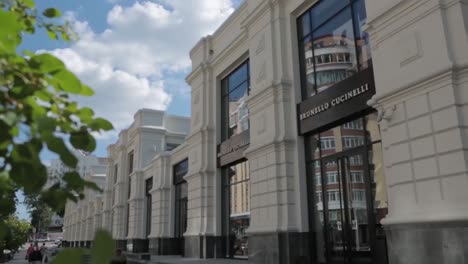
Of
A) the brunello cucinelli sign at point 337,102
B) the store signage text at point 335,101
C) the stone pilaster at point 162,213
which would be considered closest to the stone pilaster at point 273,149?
the brunello cucinelli sign at point 337,102

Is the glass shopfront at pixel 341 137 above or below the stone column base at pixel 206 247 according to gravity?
above

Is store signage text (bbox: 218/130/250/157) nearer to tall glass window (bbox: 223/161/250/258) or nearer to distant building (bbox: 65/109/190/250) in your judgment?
tall glass window (bbox: 223/161/250/258)

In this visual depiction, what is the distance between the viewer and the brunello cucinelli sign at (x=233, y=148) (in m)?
17.2

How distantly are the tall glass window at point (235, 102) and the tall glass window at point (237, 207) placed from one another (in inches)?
63.2

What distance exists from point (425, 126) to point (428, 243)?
7.46 feet

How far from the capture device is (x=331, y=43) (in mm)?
13078

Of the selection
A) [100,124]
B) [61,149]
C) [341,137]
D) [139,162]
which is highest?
[139,162]

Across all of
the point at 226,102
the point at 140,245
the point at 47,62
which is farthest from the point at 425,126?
the point at 140,245

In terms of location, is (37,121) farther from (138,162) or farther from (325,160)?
(138,162)

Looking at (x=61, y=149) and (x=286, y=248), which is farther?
(x=286, y=248)

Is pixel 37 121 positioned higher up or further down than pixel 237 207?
further down

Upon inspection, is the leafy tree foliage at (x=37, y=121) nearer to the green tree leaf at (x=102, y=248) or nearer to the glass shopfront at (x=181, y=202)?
the green tree leaf at (x=102, y=248)

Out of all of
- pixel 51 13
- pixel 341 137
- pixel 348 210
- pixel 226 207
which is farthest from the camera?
pixel 226 207

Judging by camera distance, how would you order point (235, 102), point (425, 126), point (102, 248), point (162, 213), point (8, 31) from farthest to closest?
point (162, 213), point (235, 102), point (425, 126), point (8, 31), point (102, 248)
